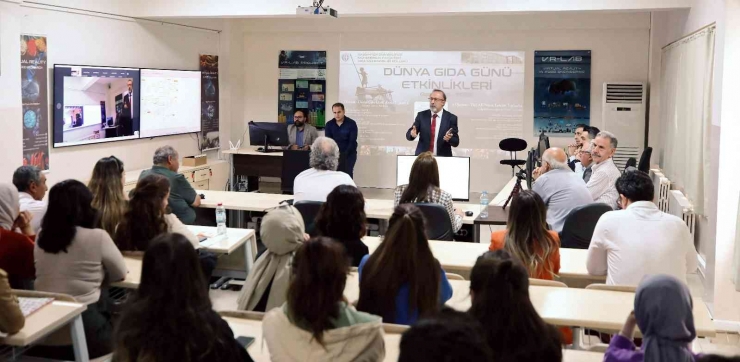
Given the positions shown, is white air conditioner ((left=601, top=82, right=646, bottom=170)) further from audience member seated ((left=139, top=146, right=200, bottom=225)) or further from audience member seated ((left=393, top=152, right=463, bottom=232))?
audience member seated ((left=139, top=146, right=200, bottom=225))

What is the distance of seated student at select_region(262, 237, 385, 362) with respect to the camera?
2340mm

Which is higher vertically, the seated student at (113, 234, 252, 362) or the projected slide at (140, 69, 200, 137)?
the projected slide at (140, 69, 200, 137)

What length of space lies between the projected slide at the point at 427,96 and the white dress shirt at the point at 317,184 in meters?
5.54

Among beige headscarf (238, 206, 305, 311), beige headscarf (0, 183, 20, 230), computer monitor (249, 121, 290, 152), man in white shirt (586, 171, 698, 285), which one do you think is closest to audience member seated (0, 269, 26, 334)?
beige headscarf (238, 206, 305, 311)

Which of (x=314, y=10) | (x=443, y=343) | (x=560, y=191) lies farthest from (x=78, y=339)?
(x=314, y=10)

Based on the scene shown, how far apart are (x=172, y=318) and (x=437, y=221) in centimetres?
315

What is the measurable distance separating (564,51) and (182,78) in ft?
17.4

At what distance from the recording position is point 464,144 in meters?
11.1

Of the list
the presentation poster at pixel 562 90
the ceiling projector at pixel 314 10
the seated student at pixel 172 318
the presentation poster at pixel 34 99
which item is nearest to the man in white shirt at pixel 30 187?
the seated student at pixel 172 318

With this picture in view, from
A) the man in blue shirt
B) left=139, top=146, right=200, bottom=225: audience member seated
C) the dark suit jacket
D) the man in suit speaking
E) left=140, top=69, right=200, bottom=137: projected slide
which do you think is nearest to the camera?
left=139, top=146, right=200, bottom=225: audience member seated

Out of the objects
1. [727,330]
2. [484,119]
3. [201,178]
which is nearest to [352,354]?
[727,330]

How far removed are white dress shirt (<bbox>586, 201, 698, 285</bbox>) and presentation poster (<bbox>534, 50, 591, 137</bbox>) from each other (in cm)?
700

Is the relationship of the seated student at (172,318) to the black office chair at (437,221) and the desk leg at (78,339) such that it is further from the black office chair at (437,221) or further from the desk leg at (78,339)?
the black office chair at (437,221)

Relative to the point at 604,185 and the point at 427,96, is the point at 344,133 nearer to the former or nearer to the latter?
the point at 427,96
